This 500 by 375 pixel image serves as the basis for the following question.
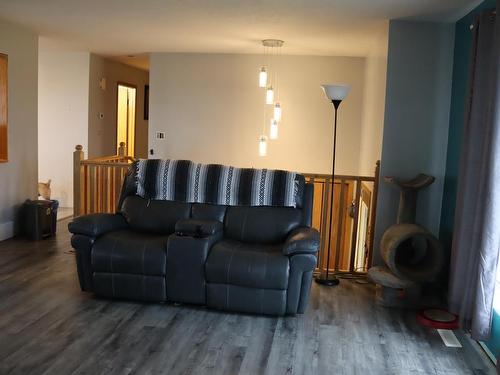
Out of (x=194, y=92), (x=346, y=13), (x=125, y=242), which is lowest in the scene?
(x=125, y=242)

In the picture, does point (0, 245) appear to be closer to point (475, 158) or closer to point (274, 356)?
point (274, 356)

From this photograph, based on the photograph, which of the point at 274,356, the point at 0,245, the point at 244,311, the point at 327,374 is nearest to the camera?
the point at 327,374

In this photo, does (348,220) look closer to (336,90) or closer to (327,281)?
(327,281)

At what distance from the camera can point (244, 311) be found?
3670mm

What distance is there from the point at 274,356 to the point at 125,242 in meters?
1.41

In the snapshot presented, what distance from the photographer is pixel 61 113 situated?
7.73m

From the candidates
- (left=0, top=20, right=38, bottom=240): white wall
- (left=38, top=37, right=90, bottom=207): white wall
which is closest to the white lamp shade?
(left=0, top=20, right=38, bottom=240): white wall

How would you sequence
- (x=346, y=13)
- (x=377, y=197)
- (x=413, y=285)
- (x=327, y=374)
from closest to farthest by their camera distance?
(x=327, y=374), (x=413, y=285), (x=346, y=13), (x=377, y=197)

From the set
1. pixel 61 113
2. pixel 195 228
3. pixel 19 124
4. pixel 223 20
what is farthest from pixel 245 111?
pixel 195 228

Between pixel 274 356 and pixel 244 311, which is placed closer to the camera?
pixel 274 356

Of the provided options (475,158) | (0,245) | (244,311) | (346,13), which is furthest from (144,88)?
(475,158)

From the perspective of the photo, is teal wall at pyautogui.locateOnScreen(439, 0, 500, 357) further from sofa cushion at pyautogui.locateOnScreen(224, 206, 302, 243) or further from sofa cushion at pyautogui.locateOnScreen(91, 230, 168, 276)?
sofa cushion at pyautogui.locateOnScreen(91, 230, 168, 276)

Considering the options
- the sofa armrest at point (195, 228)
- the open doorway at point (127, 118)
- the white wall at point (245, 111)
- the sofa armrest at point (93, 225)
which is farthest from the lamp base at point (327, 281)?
the open doorway at point (127, 118)

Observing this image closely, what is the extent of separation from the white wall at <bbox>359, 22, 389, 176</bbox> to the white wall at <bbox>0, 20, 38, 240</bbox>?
3.82 m
